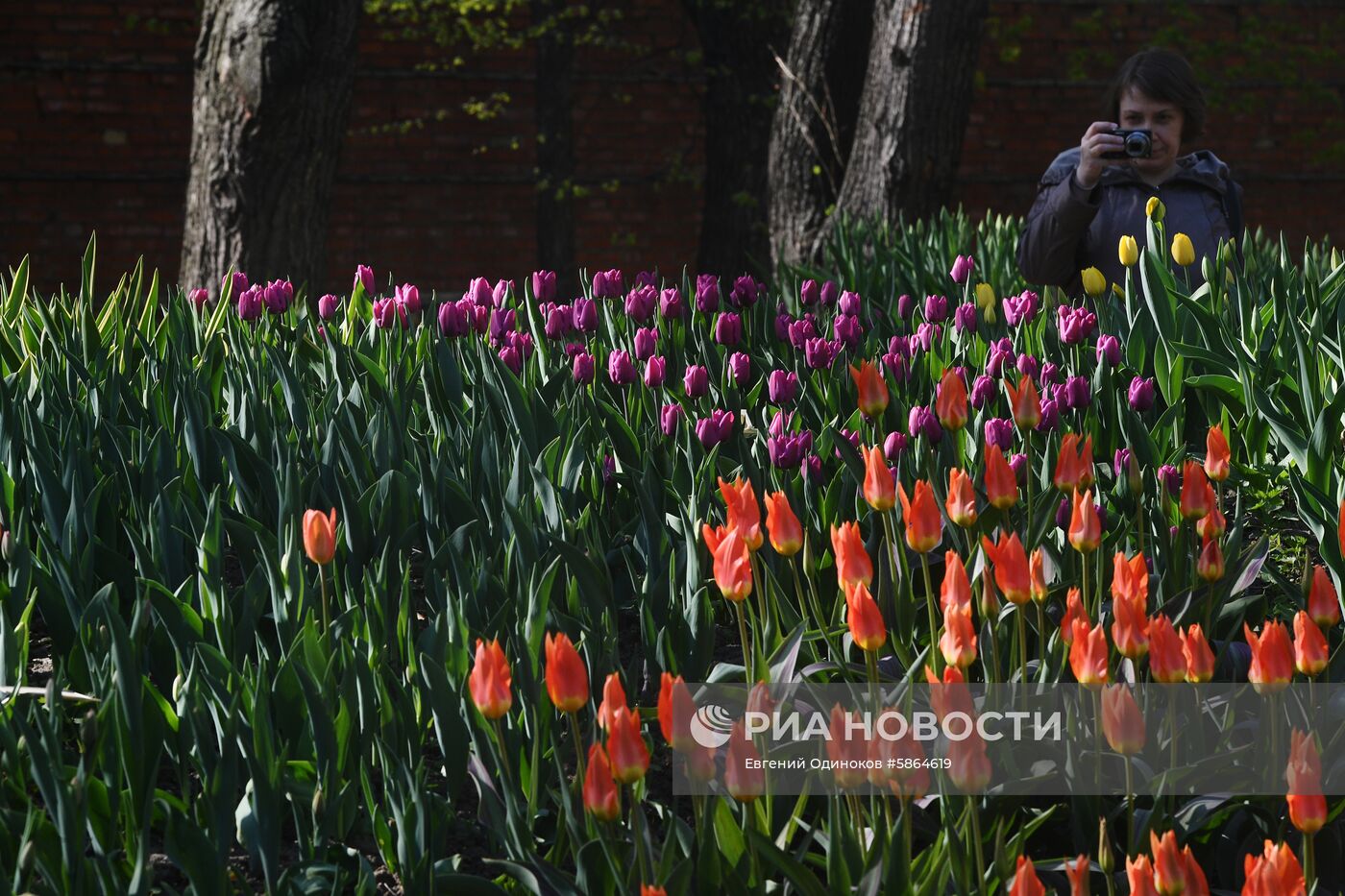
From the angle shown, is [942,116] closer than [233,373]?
No

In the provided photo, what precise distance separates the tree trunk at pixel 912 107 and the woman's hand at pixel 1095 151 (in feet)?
6.82

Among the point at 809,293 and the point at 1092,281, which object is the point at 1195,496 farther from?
the point at 809,293

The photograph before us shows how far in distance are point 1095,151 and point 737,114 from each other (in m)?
6.35

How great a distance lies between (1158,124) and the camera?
3656 mm

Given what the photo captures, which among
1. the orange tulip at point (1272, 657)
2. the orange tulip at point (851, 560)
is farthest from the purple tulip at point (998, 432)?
the orange tulip at point (1272, 657)

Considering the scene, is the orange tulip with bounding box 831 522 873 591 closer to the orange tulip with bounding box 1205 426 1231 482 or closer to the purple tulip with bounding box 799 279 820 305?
the orange tulip with bounding box 1205 426 1231 482

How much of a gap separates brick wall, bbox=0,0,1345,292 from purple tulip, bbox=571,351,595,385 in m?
8.76

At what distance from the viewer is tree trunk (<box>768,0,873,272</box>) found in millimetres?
6230

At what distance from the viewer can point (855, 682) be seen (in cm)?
144

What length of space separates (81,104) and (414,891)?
37.0 ft

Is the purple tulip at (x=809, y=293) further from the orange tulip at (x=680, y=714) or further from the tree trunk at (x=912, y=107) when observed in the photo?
the tree trunk at (x=912, y=107)

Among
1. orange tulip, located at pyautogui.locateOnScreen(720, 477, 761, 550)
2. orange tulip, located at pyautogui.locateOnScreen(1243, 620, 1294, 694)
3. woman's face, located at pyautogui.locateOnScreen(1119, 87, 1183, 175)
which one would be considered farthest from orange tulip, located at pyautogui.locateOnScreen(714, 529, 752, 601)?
woman's face, located at pyautogui.locateOnScreen(1119, 87, 1183, 175)

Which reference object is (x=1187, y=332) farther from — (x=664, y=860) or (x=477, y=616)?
(x=664, y=860)

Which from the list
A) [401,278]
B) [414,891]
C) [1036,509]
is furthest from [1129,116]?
[401,278]
